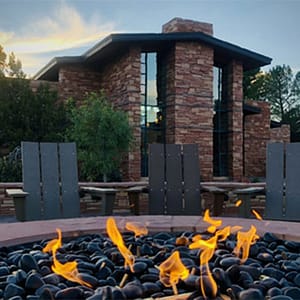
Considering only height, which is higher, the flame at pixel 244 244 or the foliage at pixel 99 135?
the foliage at pixel 99 135

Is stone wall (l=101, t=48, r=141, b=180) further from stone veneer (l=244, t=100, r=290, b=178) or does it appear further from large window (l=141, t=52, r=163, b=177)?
stone veneer (l=244, t=100, r=290, b=178)

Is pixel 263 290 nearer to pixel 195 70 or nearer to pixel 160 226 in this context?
pixel 160 226

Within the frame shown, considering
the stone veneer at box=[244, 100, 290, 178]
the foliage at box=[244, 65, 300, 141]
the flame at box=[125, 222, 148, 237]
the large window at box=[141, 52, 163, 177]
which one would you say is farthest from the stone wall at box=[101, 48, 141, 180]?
the foliage at box=[244, 65, 300, 141]

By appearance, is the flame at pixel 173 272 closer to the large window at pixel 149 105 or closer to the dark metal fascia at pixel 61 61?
the large window at pixel 149 105

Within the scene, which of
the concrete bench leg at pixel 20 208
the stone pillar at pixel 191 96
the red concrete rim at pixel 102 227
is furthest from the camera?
the stone pillar at pixel 191 96

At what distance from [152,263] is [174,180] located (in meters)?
2.54

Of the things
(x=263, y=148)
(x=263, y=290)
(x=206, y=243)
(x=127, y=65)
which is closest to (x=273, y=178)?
(x=206, y=243)

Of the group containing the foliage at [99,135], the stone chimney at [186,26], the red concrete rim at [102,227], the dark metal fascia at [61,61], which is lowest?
the red concrete rim at [102,227]

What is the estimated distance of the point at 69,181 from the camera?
4.13 metres

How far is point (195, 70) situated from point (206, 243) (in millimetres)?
8403

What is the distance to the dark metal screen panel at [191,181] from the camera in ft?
13.8

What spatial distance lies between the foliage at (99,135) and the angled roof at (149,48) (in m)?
1.94

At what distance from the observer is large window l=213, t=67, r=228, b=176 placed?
10914 mm

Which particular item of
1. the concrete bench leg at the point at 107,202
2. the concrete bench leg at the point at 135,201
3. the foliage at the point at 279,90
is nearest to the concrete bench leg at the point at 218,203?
the concrete bench leg at the point at 135,201
